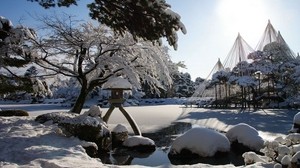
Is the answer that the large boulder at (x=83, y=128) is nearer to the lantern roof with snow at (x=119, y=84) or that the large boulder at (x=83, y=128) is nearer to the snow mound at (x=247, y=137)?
the lantern roof with snow at (x=119, y=84)

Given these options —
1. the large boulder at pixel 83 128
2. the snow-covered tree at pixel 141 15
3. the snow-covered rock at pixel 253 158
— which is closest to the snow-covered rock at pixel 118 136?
the large boulder at pixel 83 128

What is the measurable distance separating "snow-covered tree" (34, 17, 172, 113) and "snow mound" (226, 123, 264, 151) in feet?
14.7

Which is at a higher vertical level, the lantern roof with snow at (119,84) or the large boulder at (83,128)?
the lantern roof with snow at (119,84)

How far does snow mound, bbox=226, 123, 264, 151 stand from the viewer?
9883 mm

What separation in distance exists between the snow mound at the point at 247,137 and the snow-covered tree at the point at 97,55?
177 inches

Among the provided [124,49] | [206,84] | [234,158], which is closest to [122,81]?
[124,49]

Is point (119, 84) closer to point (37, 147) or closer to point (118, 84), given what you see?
point (118, 84)

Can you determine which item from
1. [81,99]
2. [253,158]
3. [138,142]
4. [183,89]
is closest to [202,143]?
[138,142]

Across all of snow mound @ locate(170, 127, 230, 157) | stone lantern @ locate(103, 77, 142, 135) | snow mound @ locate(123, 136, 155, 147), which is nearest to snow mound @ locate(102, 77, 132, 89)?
stone lantern @ locate(103, 77, 142, 135)

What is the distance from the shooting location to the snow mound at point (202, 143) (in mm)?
9281

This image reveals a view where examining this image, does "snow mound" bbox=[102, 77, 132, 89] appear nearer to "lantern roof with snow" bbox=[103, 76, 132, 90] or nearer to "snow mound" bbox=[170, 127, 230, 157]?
"lantern roof with snow" bbox=[103, 76, 132, 90]

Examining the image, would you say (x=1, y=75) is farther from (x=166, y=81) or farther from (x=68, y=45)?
(x=166, y=81)

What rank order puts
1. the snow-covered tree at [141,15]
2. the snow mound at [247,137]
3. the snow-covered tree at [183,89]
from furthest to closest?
1. the snow-covered tree at [183,89]
2. the snow mound at [247,137]
3. the snow-covered tree at [141,15]

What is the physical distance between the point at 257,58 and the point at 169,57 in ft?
62.5
